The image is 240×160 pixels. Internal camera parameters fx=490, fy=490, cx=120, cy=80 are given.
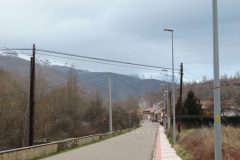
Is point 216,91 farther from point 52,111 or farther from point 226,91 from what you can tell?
point 226,91

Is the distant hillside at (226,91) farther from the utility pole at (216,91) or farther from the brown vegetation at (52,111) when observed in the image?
the utility pole at (216,91)

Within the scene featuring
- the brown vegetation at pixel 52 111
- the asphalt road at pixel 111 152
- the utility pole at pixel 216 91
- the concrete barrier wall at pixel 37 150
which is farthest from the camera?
the brown vegetation at pixel 52 111

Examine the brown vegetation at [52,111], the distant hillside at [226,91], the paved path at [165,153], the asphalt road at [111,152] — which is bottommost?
the asphalt road at [111,152]

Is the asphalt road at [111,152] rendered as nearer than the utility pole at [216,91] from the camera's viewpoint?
No

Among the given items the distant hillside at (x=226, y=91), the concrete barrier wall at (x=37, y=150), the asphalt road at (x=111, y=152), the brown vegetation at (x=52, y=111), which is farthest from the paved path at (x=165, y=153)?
the distant hillside at (x=226, y=91)

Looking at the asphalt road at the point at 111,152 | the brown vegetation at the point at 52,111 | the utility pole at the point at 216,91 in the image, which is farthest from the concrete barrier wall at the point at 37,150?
the brown vegetation at the point at 52,111

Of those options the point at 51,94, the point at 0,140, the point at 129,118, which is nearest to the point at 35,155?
the point at 0,140

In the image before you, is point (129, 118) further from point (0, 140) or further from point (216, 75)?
point (216, 75)

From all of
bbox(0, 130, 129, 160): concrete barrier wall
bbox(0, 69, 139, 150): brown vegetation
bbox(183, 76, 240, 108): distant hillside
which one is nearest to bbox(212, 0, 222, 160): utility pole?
bbox(0, 130, 129, 160): concrete barrier wall

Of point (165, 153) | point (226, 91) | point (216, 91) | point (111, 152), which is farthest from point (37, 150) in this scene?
point (226, 91)

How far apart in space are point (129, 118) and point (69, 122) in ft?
141

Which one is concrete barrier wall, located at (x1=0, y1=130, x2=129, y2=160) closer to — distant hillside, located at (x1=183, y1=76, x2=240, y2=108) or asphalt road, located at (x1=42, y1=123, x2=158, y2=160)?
asphalt road, located at (x1=42, y1=123, x2=158, y2=160)

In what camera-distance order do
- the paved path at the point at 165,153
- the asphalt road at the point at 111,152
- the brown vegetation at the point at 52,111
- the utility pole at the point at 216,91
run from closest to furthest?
the utility pole at the point at 216,91, the paved path at the point at 165,153, the asphalt road at the point at 111,152, the brown vegetation at the point at 52,111

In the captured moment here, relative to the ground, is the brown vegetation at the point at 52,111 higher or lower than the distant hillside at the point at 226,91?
lower
